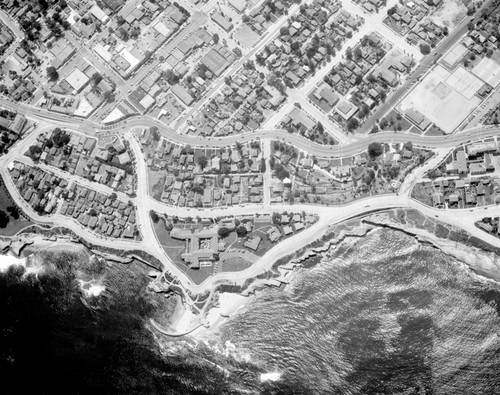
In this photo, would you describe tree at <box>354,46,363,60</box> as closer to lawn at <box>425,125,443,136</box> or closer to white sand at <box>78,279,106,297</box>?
lawn at <box>425,125,443,136</box>

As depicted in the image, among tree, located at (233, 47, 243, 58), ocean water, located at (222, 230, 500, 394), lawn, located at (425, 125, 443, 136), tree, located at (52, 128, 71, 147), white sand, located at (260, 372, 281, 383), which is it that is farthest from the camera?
tree, located at (233, 47, 243, 58)

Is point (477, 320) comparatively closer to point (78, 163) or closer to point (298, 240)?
point (298, 240)

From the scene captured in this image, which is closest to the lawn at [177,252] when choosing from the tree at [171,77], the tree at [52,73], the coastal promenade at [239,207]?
the coastal promenade at [239,207]

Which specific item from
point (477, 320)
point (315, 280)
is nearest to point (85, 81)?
point (315, 280)

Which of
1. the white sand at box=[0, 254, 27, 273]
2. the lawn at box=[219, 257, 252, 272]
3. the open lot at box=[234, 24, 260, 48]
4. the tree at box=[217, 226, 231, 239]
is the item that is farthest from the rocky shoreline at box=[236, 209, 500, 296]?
the white sand at box=[0, 254, 27, 273]

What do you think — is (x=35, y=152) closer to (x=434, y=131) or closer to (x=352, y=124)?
(x=352, y=124)

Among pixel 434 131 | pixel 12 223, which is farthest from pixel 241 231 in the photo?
pixel 12 223
